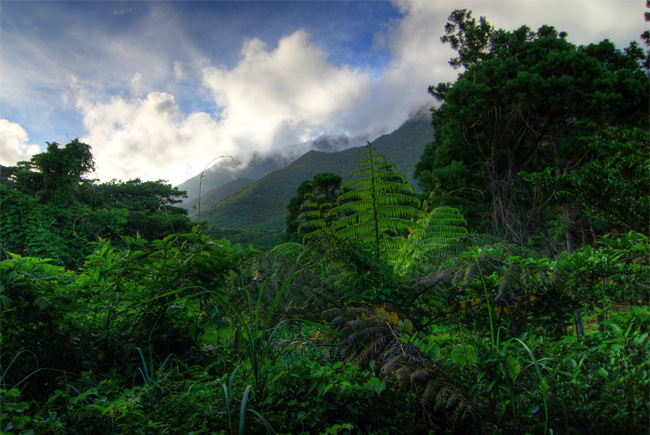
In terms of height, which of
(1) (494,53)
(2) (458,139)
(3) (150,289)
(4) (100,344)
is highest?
(1) (494,53)

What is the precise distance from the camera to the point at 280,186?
33844mm

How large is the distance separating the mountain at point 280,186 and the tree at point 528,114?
1219cm

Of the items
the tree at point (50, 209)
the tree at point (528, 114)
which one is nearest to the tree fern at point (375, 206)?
the tree at point (528, 114)

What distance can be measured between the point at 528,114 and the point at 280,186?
28012 mm

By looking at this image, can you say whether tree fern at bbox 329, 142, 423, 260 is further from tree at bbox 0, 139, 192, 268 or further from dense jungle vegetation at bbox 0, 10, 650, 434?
tree at bbox 0, 139, 192, 268

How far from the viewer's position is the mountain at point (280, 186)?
2278 centimetres

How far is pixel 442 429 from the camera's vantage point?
99cm

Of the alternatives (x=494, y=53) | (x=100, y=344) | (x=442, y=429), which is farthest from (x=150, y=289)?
(x=494, y=53)

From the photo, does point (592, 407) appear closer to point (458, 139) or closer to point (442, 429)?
point (442, 429)

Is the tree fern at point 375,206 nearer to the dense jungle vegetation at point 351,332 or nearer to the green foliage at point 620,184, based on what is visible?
the dense jungle vegetation at point 351,332

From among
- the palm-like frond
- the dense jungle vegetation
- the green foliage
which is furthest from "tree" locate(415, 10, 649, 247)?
the palm-like frond

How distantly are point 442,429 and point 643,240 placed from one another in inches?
63.9

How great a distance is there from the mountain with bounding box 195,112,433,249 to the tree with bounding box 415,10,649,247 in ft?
40.0

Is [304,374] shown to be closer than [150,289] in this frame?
Yes
